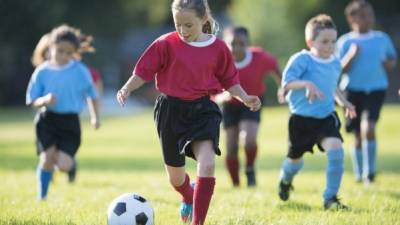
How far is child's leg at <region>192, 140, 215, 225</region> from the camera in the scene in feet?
18.4

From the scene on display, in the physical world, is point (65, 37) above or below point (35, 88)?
above

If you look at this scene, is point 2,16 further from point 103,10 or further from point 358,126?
point 358,126

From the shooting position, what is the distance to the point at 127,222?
5.73 metres

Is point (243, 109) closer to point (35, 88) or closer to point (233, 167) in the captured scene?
point (233, 167)

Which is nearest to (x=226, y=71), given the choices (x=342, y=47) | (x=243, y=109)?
(x=243, y=109)

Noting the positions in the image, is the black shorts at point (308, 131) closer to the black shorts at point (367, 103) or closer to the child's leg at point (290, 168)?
the child's leg at point (290, 168)

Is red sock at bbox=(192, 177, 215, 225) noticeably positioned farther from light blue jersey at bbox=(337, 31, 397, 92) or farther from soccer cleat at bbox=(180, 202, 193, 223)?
light blue jersey at bbox=(337, 31, 397, 92)

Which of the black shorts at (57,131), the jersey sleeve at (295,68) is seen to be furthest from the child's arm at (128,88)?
the black shorts at (57,131)

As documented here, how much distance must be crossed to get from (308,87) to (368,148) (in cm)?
356

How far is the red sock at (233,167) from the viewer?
9.89 m

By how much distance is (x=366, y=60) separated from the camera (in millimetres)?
10078

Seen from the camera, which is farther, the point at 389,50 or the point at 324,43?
the point at 389,50

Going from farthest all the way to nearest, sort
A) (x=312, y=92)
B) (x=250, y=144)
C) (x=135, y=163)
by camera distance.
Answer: (x=135, y=163)
(x=250, y=144)
(x=312, y=92)

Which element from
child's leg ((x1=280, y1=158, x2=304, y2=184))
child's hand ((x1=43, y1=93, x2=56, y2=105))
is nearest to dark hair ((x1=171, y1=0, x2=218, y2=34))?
child's leg ((x1=280, y1=158, x2=304, y2=184))
